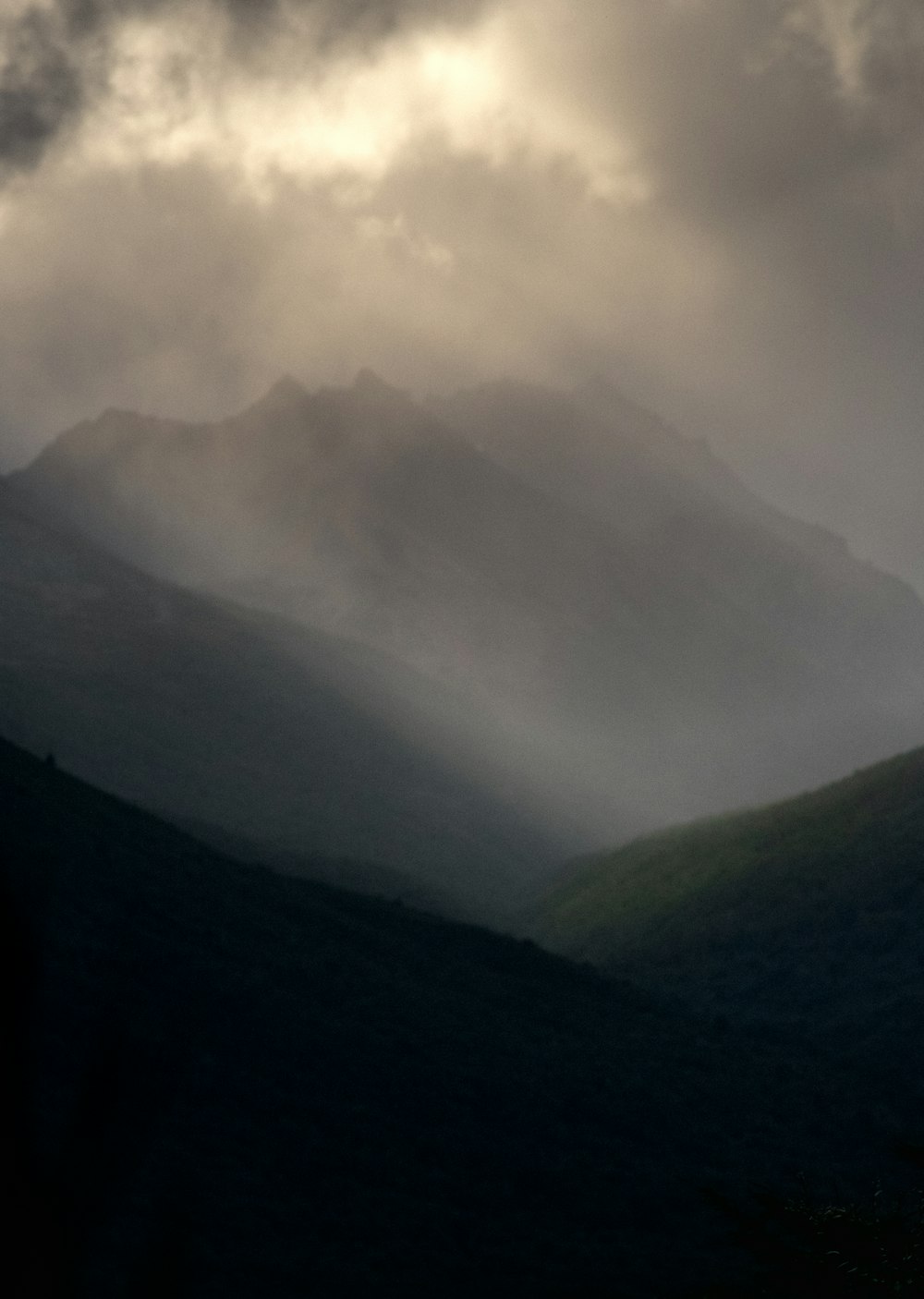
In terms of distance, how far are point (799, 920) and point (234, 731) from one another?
93.3 m

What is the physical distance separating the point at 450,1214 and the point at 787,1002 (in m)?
34.9

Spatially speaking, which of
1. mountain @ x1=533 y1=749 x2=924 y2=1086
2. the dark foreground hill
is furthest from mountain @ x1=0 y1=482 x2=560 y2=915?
the dark foreground hill

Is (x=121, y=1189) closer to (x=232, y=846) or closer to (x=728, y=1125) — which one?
(x=728, y=1125)

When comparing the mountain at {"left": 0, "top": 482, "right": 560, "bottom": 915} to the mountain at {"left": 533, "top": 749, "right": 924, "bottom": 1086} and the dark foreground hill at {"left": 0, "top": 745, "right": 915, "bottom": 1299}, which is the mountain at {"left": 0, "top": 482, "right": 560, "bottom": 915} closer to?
the mountain at {"left": 533, "top": 749, "right": 924, "bottom": 1086}

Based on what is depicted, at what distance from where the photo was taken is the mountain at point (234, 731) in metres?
126

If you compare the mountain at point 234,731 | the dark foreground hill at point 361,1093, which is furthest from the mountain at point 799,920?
the mountain at point 234,731

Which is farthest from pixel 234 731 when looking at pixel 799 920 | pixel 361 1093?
pixel 361 1093

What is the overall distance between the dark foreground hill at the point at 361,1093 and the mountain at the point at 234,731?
132 feet

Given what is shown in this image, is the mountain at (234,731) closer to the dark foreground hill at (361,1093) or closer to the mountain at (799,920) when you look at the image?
the mountain at (799,920)

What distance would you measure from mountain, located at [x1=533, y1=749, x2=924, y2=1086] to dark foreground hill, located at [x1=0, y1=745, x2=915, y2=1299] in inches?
213

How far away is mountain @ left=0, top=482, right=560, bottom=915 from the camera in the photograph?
12619 cm

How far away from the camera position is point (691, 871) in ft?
281

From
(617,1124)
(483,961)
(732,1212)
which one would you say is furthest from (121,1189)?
(483,961)

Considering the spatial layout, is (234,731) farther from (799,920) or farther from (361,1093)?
(361,1093)
